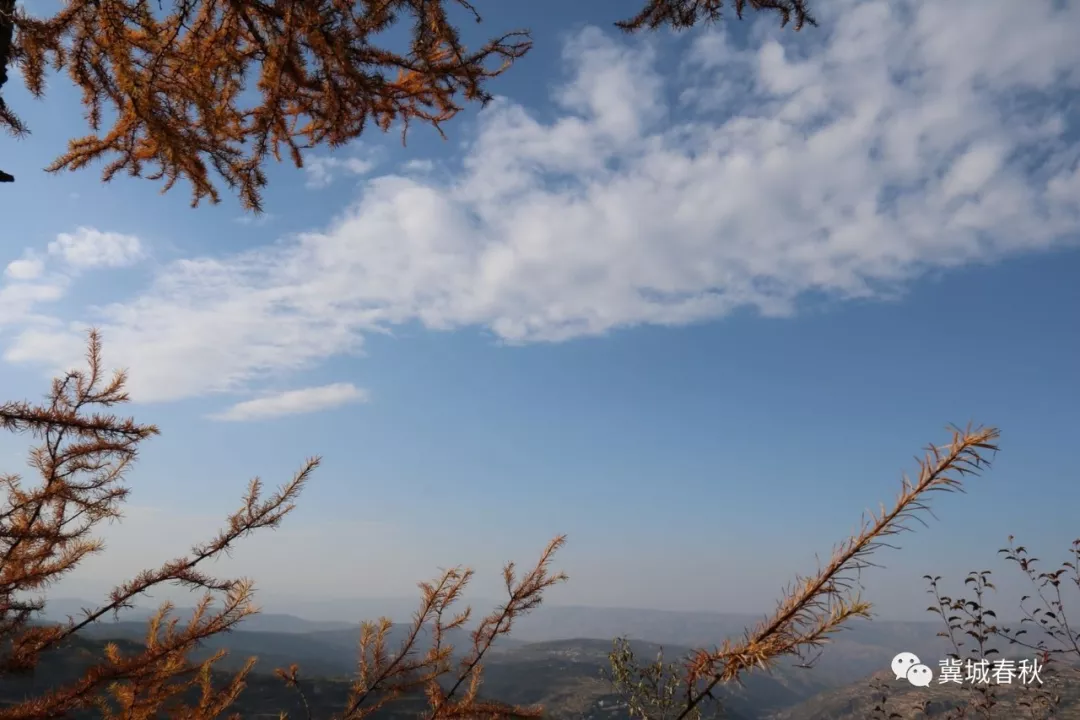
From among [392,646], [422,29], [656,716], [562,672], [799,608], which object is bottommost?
[562,672]

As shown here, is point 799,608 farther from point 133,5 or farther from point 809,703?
point 809,703

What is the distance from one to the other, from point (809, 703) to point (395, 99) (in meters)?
146

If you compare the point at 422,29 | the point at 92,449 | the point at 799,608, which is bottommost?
the point at 799,608

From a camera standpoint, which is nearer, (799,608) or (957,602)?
(799,608)

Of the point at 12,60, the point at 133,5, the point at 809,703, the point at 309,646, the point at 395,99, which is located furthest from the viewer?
the point at 309,646

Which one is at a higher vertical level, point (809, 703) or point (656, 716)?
point (656, 716)

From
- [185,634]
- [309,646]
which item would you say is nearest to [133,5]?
[185,634]

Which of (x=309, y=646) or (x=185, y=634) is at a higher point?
(x=185, y=634)

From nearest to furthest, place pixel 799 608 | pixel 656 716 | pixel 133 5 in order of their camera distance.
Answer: pixel 799 608 → pixel 133 5 → pixel 656 716

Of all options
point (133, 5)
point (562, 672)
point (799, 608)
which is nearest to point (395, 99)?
point (133, 5)

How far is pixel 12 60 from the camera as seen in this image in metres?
3.31

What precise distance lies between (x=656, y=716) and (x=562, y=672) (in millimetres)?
121092

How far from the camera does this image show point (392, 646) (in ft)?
13.6

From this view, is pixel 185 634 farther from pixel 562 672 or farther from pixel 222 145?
pixel 562 672
